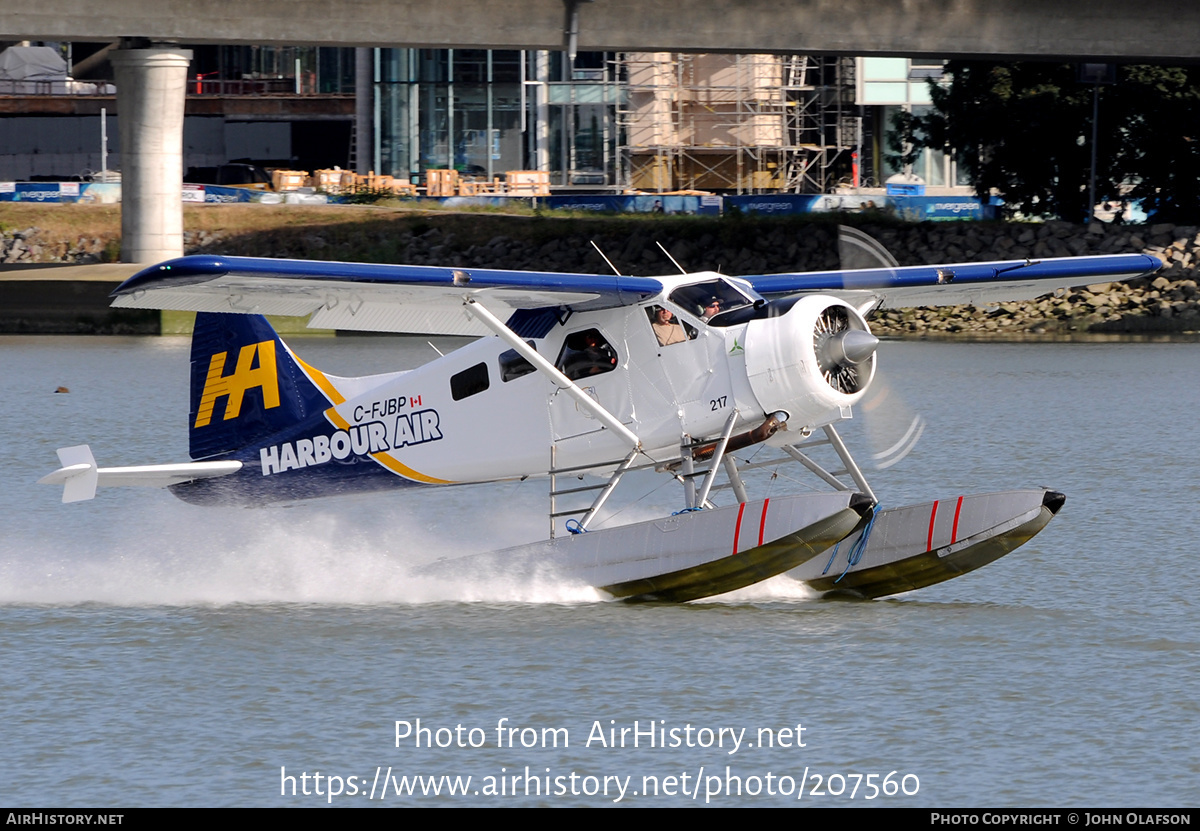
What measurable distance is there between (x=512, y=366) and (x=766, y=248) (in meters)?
34.1

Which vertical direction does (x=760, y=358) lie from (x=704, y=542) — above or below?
above

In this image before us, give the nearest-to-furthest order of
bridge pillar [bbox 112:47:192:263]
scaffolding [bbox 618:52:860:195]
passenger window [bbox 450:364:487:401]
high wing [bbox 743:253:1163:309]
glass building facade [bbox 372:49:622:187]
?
passenger window [bbox 450:364:487:401]
high wing [bbox 743:253:1163:309]
bridge pillar [bbox 112:47:192:263]
scaffolding [bbox 618:52:860:195]
glass building facade [bbox 372:49:622:187]

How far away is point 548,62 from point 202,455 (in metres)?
54.9

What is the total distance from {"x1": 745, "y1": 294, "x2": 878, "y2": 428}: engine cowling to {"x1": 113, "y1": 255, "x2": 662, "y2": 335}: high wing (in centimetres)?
100

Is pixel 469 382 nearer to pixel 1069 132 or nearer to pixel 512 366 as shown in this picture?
pixel 512 366

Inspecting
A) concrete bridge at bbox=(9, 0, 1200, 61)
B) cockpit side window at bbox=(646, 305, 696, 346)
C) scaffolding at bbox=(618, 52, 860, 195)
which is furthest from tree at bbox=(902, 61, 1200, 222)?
cockpit side window at bbox=(646, 305, 696, 346)

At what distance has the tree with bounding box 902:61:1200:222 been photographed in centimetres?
4669

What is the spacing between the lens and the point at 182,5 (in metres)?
37.5

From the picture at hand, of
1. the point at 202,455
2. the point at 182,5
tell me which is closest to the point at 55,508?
the point at 202,455

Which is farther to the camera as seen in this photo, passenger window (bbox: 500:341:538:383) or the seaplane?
passenger window (bbox: 500:341:538:383)

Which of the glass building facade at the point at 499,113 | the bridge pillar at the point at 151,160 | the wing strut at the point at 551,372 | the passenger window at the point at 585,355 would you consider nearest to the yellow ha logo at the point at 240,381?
the wing strut at the point at 551,372

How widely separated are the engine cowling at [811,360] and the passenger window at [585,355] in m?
1.16

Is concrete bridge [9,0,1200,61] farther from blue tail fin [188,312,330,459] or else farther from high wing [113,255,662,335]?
high wing [113,255,662,335]

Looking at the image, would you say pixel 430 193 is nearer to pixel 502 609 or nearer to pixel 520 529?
pixel 520 529
